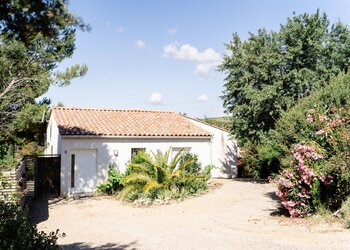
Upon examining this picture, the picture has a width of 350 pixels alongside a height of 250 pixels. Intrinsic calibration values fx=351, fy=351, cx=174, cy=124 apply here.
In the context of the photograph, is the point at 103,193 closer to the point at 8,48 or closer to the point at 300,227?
the point at 8,48

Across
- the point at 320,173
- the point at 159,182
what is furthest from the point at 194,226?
the point at 159,182

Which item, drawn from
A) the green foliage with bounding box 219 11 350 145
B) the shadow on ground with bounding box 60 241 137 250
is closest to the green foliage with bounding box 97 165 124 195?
the green foliage with bounding box 219 11 350 145

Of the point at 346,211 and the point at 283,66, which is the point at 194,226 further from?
the point at 283,66

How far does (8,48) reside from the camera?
13406 millimetres

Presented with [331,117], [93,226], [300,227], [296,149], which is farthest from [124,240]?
[331,117]

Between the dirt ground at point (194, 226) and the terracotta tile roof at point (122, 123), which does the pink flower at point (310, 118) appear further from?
the terracotta tile roof at point (122, 123)

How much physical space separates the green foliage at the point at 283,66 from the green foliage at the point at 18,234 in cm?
1423

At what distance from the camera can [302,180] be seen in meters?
11.2

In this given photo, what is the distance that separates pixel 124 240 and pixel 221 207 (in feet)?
17.5

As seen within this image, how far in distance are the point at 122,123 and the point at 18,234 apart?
16.6m

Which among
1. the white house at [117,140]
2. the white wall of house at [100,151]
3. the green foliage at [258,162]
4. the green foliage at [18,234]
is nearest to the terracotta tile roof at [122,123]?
the white house at [117,140]

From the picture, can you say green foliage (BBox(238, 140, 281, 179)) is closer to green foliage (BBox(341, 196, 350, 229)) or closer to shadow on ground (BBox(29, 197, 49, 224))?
green foliage (BBox(341, 196, 350, 229))

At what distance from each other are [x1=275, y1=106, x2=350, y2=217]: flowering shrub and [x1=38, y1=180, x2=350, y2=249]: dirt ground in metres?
0.81

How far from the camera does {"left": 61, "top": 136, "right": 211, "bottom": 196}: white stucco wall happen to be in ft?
58.9
